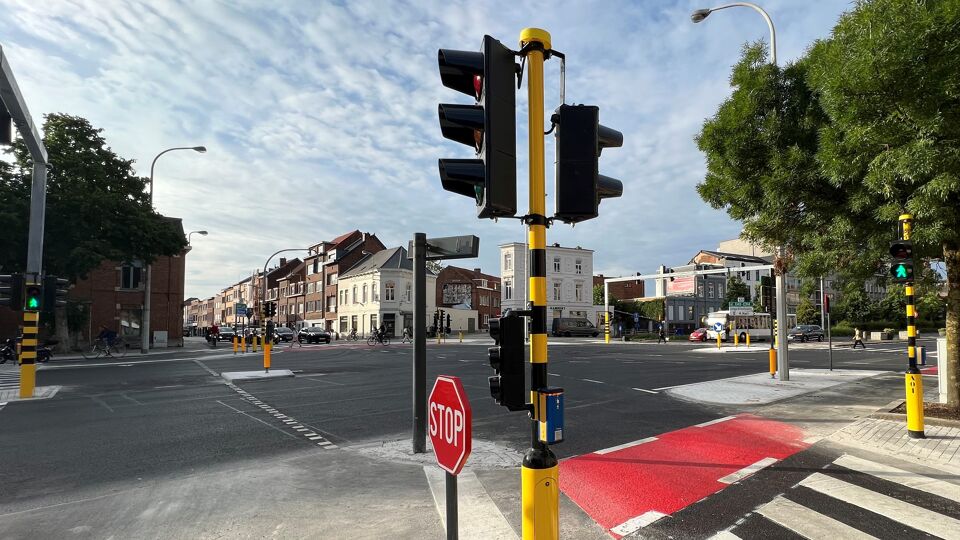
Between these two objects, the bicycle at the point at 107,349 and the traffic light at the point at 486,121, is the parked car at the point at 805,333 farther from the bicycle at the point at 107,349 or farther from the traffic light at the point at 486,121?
the traffic light at the point at 486,121

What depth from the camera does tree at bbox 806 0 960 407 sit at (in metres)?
6.46

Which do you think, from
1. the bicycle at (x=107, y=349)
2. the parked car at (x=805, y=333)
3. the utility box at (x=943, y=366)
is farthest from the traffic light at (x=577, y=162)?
the parked car at (x=805, y=333)

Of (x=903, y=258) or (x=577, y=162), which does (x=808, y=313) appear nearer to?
(x=903, y=258)

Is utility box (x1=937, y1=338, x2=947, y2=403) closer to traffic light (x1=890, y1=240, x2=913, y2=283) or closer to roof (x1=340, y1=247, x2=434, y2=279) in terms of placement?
traffic light (x1=890, y1=240, x2=913, y2=283)

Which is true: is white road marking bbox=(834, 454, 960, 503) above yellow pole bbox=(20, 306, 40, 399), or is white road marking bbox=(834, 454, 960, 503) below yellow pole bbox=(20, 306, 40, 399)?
below

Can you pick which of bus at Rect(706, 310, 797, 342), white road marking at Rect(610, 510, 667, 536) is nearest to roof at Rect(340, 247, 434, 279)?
bus at Rect(706, 310, 797, 342)

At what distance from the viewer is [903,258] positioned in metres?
7.46

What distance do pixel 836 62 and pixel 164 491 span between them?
9.89m

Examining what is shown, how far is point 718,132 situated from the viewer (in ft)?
32.8

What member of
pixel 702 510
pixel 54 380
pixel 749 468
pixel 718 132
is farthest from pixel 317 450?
pixel 54 380

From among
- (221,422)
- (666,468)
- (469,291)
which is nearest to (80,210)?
(221,422)

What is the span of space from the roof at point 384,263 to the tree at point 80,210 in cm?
2983

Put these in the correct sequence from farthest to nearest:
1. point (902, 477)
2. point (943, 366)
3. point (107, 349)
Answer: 1. point (107, 349)
2. point (943, 366)
3. point (902, 477)

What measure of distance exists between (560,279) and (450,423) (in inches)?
2620
